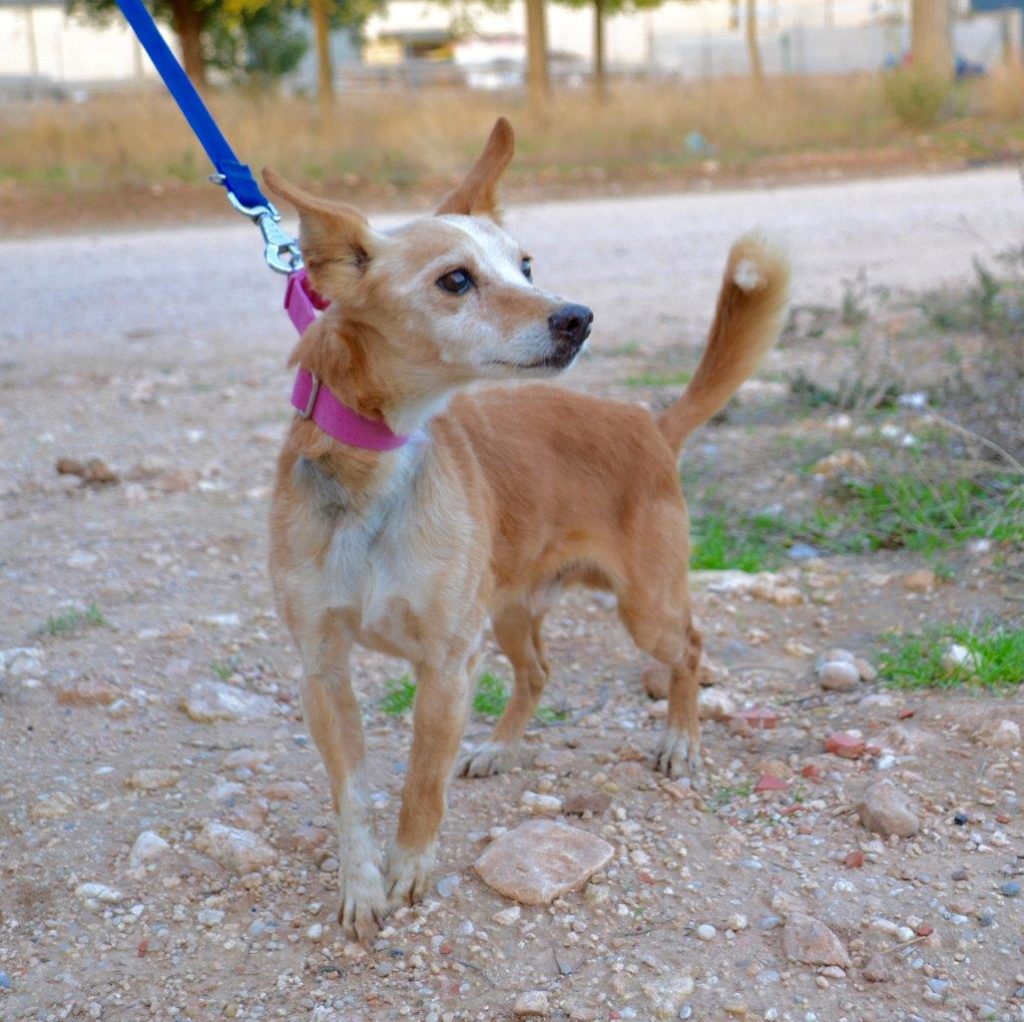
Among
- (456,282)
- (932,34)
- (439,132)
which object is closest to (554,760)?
(456,282)

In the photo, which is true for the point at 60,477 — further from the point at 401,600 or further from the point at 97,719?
the point at 401,600

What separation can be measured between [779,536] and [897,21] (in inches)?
401

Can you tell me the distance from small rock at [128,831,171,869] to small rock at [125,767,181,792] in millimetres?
266

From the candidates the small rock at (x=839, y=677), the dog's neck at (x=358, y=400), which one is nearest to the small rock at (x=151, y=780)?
the dog's neck at (x=358, y=400)

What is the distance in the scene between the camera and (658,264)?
1098cm

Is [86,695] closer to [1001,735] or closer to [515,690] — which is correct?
[515,690]

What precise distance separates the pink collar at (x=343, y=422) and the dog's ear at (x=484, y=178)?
2.13ft

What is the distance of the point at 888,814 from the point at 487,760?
1.14 meters

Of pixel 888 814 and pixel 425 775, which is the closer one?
pixel 425 775

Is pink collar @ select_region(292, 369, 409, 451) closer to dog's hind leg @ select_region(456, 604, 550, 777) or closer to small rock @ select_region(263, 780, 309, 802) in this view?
dog's hind leg @ select_region(456, 604, 550, 777)

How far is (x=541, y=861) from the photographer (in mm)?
3223

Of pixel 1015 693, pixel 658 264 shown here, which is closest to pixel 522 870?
pixel 1015 693

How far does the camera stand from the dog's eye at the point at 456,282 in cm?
311

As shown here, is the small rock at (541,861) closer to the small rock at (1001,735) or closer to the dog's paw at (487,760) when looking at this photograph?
the dog's paw at (487,760)
